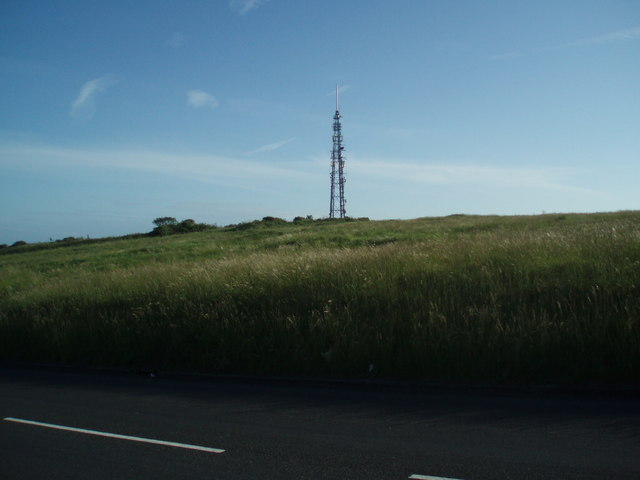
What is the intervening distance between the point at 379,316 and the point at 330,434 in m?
3.41

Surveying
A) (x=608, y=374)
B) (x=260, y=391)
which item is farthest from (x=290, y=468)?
(x=608, y=374)

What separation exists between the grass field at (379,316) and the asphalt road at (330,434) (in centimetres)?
72

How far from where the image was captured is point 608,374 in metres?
6.28

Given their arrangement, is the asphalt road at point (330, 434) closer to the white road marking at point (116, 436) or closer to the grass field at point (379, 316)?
the white road marking at point (116, 436)

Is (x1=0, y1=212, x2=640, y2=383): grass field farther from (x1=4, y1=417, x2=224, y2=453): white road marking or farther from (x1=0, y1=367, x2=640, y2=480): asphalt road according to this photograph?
(x1=4, y1=417, x2=224, y2=453): white road marking

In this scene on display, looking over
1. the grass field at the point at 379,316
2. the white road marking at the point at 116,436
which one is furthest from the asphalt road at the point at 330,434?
the grass field at the point at 379,316

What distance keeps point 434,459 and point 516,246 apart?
8.07 m

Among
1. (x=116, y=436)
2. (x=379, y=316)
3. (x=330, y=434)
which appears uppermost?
(x=379, y=316)

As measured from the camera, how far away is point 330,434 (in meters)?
5.35

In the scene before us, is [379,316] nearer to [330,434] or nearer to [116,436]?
[330,434]

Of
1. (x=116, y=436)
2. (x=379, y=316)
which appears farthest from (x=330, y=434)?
(x=379, y=316)

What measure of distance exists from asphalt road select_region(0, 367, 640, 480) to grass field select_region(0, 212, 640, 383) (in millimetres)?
718

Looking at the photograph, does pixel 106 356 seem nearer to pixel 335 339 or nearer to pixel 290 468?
pixel 335 339

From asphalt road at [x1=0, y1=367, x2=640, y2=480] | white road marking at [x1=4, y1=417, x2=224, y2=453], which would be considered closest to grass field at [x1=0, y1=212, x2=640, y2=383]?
asphalt road at [x1=0, y1=367, x2=640, y2=480]
